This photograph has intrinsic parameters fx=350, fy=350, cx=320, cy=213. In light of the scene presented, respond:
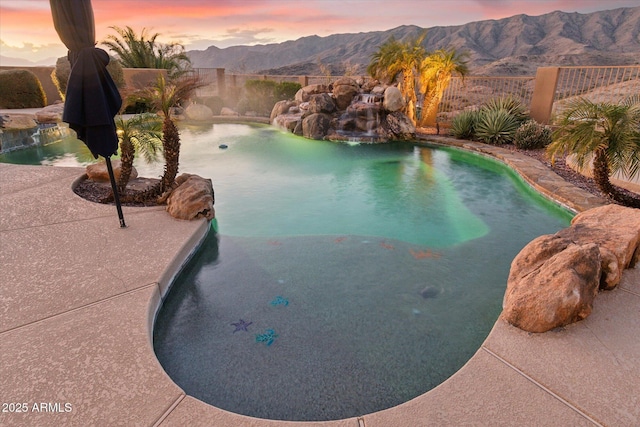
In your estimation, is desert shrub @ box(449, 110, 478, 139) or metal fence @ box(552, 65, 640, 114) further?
desert shrub @ box(449, 110, 478, 139)

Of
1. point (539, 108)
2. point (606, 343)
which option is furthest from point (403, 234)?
point (539, 108)

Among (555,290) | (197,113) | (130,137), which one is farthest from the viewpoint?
(197,113)

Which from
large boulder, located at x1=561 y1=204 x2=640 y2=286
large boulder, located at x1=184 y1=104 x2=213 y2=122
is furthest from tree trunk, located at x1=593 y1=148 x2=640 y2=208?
large boulder, located at x1=184 y1=104 x2=213 y2=122

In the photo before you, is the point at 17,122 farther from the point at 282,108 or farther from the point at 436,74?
the point at 436,74

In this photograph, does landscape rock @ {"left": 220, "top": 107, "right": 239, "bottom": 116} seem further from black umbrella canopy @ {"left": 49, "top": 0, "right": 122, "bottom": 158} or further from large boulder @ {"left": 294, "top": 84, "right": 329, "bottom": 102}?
black umbrella canopy @ {"left": 49, "top": 0, "right": 122, "bottom": 158}

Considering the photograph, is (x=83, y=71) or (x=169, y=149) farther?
(x=169, y=149)

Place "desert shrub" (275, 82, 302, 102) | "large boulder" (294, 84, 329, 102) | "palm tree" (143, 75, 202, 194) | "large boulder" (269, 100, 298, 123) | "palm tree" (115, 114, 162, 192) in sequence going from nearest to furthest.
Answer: "palm tree" (143, 75, 202, 194) < "palm tree" (115, 114, 162, 192) < "large boulder" (294, 84, 329, 102) < "large boulder" (269, 100, 298, 123) < "desert shrub" (275, 82, 302, 102)

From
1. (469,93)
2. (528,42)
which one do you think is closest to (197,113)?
(469,93)

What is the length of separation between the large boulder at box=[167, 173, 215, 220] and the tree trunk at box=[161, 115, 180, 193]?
414mm

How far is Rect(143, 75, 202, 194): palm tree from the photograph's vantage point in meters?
5.69

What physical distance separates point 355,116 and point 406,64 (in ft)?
9.59

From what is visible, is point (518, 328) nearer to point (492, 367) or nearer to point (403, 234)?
point (492, 367)

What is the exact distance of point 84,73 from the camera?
4016 mm

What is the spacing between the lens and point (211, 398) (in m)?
2.78
